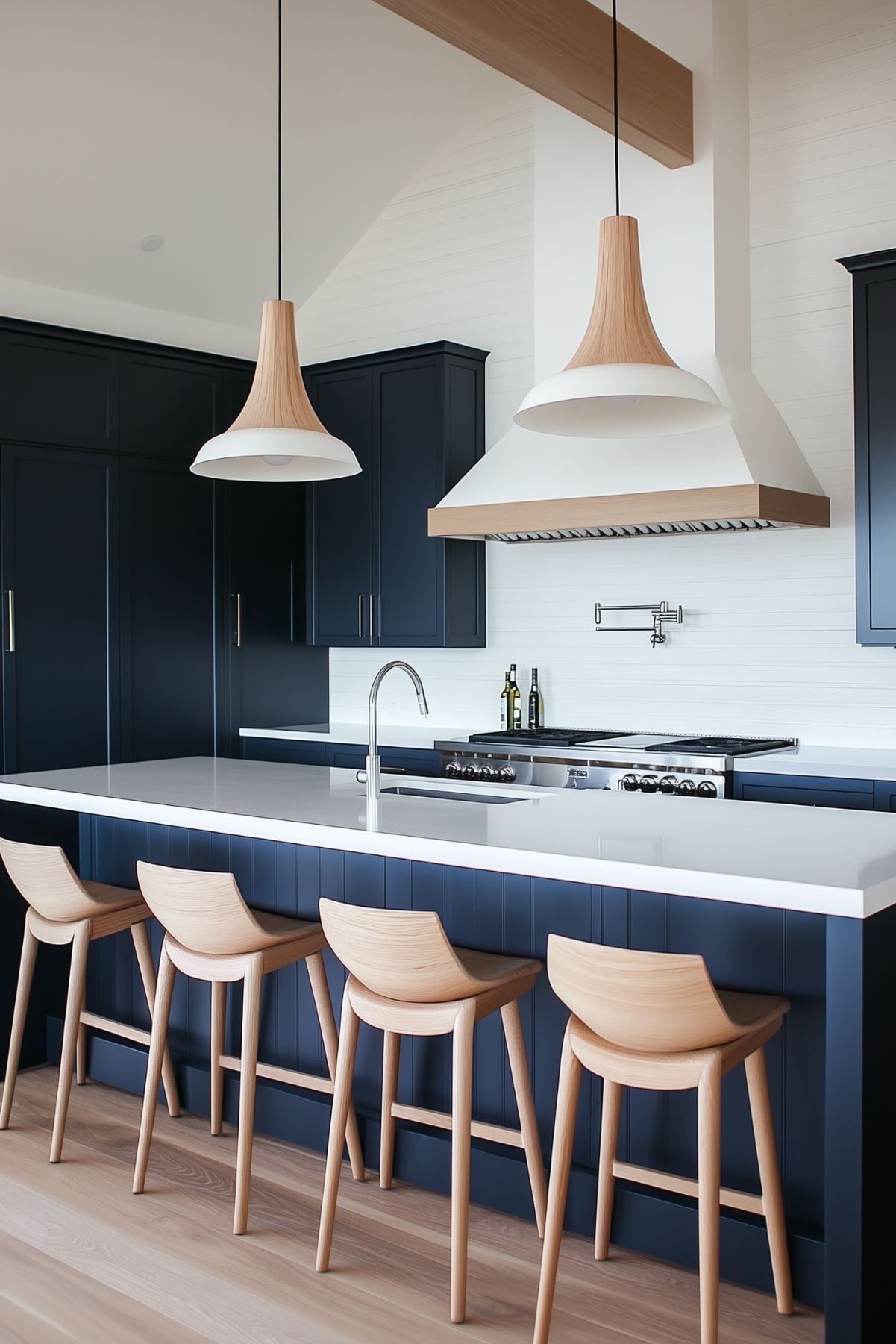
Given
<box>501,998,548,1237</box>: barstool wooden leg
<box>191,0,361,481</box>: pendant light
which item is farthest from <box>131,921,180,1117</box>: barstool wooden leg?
<box>191,0,361,481</box>: pendant light

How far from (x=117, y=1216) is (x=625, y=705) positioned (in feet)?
9.77

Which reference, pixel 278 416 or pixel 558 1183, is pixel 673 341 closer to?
pixel 278 416

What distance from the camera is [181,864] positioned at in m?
3.75

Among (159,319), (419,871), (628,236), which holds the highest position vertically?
(159,319)

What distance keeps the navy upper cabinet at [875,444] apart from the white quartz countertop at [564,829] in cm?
126

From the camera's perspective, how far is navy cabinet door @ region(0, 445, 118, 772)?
4.91 metres

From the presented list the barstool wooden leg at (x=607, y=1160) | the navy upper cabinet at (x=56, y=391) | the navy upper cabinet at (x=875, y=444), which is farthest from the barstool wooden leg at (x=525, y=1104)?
the navy upper cabinet at (x=56, y=391)

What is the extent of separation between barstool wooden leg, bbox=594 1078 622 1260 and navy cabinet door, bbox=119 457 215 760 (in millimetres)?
3220

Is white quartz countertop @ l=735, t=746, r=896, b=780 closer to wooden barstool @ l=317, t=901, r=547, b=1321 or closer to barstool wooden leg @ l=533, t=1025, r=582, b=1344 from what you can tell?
wooden barstool @ l=317, t=901, r=547, b=1321

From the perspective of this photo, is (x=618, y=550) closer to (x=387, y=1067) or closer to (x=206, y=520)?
(x=206, y=520)

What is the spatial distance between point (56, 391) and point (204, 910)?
2853mm

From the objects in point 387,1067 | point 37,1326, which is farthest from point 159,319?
point 37,1326

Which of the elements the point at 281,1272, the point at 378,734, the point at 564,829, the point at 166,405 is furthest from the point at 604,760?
the point at 166,405

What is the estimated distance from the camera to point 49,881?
347cm
